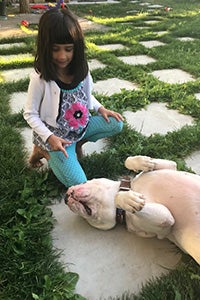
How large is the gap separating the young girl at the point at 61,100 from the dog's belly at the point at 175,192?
16.8 inches

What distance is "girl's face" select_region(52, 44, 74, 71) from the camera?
2.02 metres

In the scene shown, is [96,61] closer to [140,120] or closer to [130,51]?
[130,51]

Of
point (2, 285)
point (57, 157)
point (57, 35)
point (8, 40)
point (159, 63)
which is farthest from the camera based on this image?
point (8, 40)

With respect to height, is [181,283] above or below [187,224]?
below

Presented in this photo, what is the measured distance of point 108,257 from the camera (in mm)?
1799

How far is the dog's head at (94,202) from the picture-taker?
6.08 feet

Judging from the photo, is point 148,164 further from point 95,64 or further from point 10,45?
point 10,45

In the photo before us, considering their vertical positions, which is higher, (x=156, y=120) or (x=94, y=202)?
(x=94, y=202)

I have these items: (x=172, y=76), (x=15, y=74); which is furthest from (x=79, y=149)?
(x=172, y=76)

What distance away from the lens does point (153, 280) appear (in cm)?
167

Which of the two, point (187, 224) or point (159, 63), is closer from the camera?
point (187, 224)

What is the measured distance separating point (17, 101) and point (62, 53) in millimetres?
1463

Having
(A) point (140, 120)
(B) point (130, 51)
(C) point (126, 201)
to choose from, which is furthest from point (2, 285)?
(B) point (130, 51)

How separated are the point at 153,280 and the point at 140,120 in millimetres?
1674
